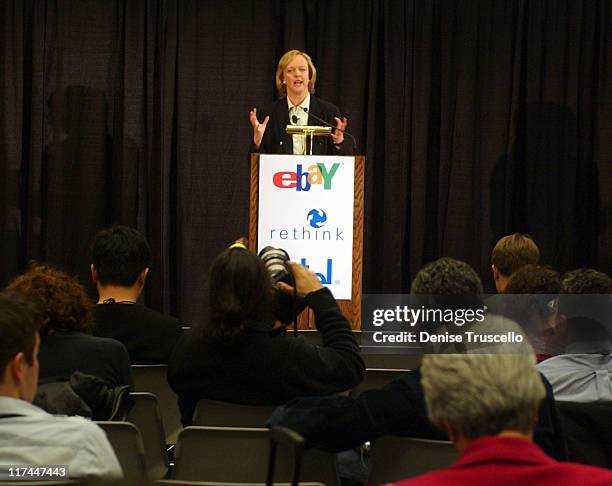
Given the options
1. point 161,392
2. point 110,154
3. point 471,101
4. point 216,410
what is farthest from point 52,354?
point 471,101

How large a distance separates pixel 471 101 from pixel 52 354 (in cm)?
457

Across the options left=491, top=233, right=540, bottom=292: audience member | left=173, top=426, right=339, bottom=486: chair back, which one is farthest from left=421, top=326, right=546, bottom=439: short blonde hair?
left=491, top=233, right=540, bottom=292: audience member

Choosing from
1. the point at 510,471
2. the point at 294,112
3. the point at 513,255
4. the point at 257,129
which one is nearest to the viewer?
the point at 510,471

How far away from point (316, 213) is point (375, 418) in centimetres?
270

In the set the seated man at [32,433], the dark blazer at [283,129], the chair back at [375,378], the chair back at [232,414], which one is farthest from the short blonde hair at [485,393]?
the dark blazer at [283,129]

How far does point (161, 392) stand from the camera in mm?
3279

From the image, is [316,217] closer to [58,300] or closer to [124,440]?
[58,300]

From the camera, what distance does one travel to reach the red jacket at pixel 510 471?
1.35m

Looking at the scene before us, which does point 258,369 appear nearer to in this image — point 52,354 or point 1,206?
point 52,354

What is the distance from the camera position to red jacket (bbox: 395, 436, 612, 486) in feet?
4.42

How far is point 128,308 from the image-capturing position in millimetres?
3230

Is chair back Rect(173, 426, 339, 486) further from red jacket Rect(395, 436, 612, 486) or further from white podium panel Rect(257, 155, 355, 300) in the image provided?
white podium panel Rect(257, 155, 355, 300)

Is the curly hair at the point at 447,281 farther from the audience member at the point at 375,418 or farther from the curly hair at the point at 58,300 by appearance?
the curly hair at the point at 58,300

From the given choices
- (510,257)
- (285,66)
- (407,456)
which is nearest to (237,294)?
(407,456)
